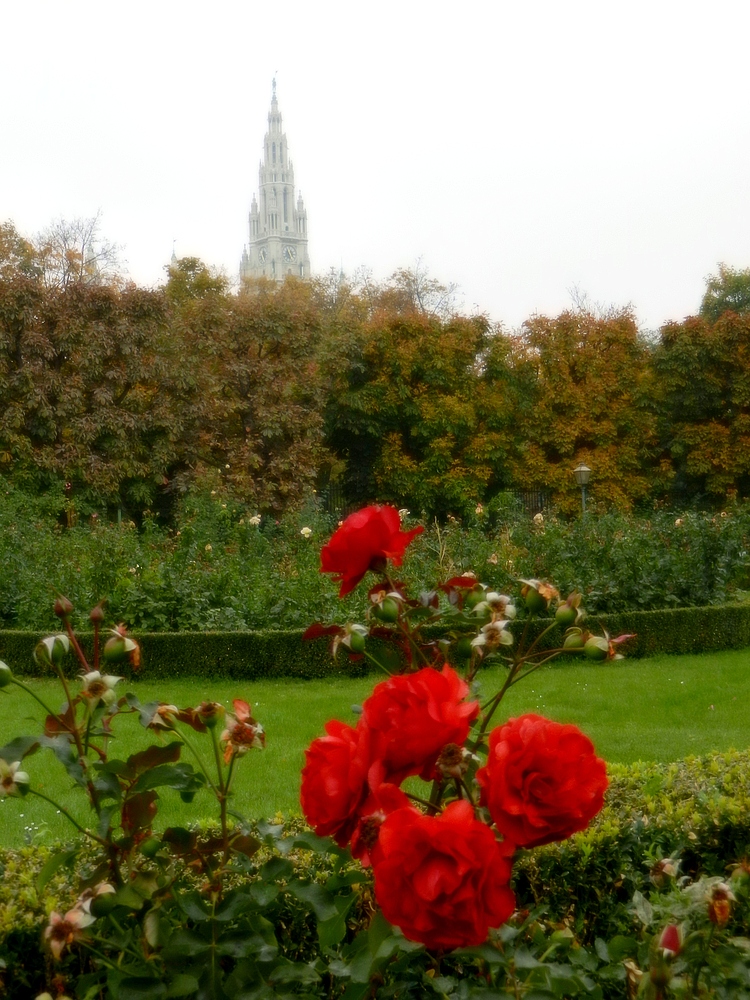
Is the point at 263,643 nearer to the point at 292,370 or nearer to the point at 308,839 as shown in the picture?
the point at 308,839

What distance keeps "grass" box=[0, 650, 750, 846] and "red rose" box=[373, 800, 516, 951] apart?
9.90ft

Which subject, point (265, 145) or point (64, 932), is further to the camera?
point (265, 145)

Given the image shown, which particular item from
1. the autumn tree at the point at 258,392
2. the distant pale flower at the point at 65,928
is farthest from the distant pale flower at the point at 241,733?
the autumn tree at the point at 258,392

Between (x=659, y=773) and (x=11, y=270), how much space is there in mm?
18842

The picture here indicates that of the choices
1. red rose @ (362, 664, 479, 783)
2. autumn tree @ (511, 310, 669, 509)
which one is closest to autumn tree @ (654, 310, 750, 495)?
autumn tree @ (511, 310, 669, 509)

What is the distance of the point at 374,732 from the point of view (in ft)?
3.82

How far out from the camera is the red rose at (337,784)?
1.16 metres

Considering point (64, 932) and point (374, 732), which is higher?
point (374, 732)

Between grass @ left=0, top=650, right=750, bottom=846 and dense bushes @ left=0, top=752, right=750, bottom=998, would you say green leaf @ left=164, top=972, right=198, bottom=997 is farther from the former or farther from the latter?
grass @ left=0, top=650, right=750, bottom=846

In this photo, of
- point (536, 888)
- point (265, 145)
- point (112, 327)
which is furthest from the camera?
point (265, 145)

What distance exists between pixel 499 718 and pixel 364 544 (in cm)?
464

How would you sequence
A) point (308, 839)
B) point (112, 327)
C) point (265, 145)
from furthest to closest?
point (265, 145)
point (112, 327)
point (308, 839)

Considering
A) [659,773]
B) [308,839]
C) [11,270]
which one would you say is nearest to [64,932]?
[308,839]

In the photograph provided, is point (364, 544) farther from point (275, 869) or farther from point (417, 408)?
point (417, 408)
